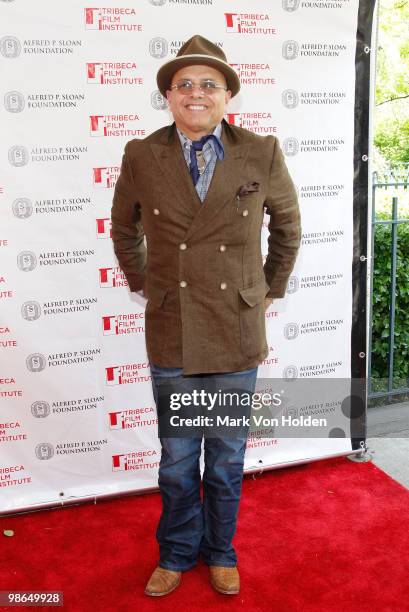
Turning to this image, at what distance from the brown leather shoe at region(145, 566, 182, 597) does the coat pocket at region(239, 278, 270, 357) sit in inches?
37.6

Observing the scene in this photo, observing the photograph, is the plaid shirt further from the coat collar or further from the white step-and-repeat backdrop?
the white step-and-repeat backdrop

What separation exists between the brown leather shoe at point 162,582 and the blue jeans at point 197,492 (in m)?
0.03

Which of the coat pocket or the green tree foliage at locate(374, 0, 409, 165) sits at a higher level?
the green tree foliage at locate(374, 0, 409, 165)

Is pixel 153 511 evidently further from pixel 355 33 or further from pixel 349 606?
pixel 355 33

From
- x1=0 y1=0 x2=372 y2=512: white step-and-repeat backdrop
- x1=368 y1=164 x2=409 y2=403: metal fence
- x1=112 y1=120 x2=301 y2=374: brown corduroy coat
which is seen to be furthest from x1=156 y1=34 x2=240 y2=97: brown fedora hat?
x1=368 y1=164 x2=409 y2=403: metal fence

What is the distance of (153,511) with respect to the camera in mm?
3178

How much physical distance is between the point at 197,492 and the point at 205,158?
50.7 inches

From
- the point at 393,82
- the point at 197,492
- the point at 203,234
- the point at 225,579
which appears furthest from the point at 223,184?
the point at 393,82

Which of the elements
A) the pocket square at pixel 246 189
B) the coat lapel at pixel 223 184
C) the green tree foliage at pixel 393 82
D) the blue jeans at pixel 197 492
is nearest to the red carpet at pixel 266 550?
the blue jeans at pixel 197 492

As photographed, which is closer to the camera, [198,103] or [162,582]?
[198,103]

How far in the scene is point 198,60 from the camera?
7.20ft

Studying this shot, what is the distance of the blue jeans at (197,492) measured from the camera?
244 centimetres

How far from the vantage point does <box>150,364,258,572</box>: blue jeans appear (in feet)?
8.00

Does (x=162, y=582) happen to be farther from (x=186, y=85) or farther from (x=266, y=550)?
(x=186, y=85)
